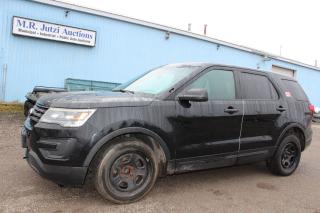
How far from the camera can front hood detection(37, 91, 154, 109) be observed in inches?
144

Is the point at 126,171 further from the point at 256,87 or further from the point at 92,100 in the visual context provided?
the point at 256,87

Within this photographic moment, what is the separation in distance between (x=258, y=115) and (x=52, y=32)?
9.72 m

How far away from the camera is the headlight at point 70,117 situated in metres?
3.59

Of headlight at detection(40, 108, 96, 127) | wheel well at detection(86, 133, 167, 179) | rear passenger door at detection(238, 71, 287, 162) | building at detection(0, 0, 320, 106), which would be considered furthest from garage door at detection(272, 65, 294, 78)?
headlight at detection(40, 108, 96, 127)

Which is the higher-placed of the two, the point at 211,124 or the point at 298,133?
the point at 211,124

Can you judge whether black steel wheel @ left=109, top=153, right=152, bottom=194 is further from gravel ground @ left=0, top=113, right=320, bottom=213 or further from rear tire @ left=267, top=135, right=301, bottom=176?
rear tire @ left=267, top=135, right=301, bottom=176

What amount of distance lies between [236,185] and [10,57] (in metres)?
9.99

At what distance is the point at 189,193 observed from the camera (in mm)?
4465

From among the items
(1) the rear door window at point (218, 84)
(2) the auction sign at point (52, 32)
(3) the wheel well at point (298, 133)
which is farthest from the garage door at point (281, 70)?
(1) the rear door window at point (218, 84)

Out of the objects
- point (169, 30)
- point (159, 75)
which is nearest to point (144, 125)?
point (159, 75)

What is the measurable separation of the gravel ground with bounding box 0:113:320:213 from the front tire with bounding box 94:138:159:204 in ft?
0.47

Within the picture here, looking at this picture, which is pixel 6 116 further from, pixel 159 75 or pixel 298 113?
pixel 298 113

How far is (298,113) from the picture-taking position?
576 centimetres

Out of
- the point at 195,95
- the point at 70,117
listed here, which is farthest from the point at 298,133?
the point at 70,117
